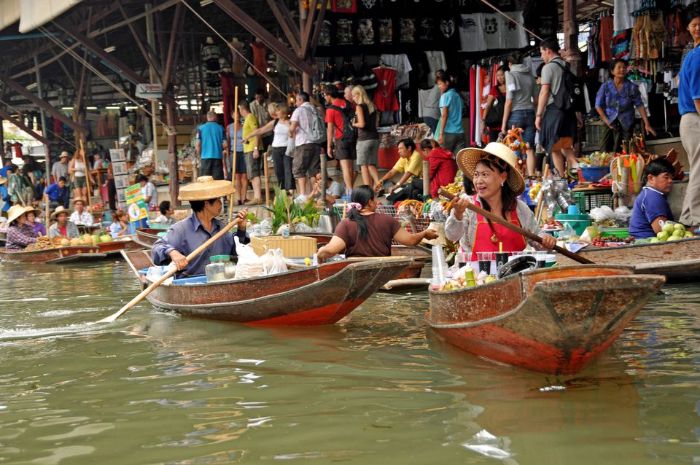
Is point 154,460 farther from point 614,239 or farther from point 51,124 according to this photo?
point 51,124

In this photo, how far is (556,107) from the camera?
10844 mm

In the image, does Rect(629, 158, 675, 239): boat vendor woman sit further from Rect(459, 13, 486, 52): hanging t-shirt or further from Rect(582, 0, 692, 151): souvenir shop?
Rect(459, 13, 486, 52): hanging t-shirt

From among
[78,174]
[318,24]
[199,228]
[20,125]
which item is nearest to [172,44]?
[318,24]

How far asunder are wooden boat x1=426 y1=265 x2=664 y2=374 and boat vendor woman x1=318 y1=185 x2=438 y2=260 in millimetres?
2391

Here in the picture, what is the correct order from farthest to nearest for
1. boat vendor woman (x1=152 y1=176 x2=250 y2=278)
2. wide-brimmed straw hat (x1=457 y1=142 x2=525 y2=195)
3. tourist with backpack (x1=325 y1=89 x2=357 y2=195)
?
tourist with backpack (x1=325 y1=89 x2=357 y2=195) < boat vendor woman (x1=152 y1=176 x2=250 y2=278) < wide-brimmed straw hat (x1=457 y1=142 x2=525 y2=195)

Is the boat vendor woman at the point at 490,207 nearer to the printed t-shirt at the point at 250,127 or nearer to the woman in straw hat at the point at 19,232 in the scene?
the printed t-shirt at the point at 250,127

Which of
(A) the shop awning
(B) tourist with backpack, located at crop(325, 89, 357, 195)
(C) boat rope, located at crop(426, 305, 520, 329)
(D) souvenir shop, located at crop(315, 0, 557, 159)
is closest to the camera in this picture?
(C) boat rope, located at crop(426, 305, 520, 329)

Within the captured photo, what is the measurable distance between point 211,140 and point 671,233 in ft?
32.0

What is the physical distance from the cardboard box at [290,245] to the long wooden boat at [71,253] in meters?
6.64

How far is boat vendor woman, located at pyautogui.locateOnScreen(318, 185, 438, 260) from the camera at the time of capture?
312 inches

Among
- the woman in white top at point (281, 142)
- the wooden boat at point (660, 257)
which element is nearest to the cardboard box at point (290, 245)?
the wooden boat at point (660, 257)

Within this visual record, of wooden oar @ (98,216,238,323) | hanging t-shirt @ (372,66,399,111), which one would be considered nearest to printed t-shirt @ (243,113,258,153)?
hanging t-shirt @ (372,66,399,111)

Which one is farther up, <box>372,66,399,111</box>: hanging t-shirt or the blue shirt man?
<box>372,66,399,111</box>: hanging t-shirt

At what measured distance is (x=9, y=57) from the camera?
80.0 feet
